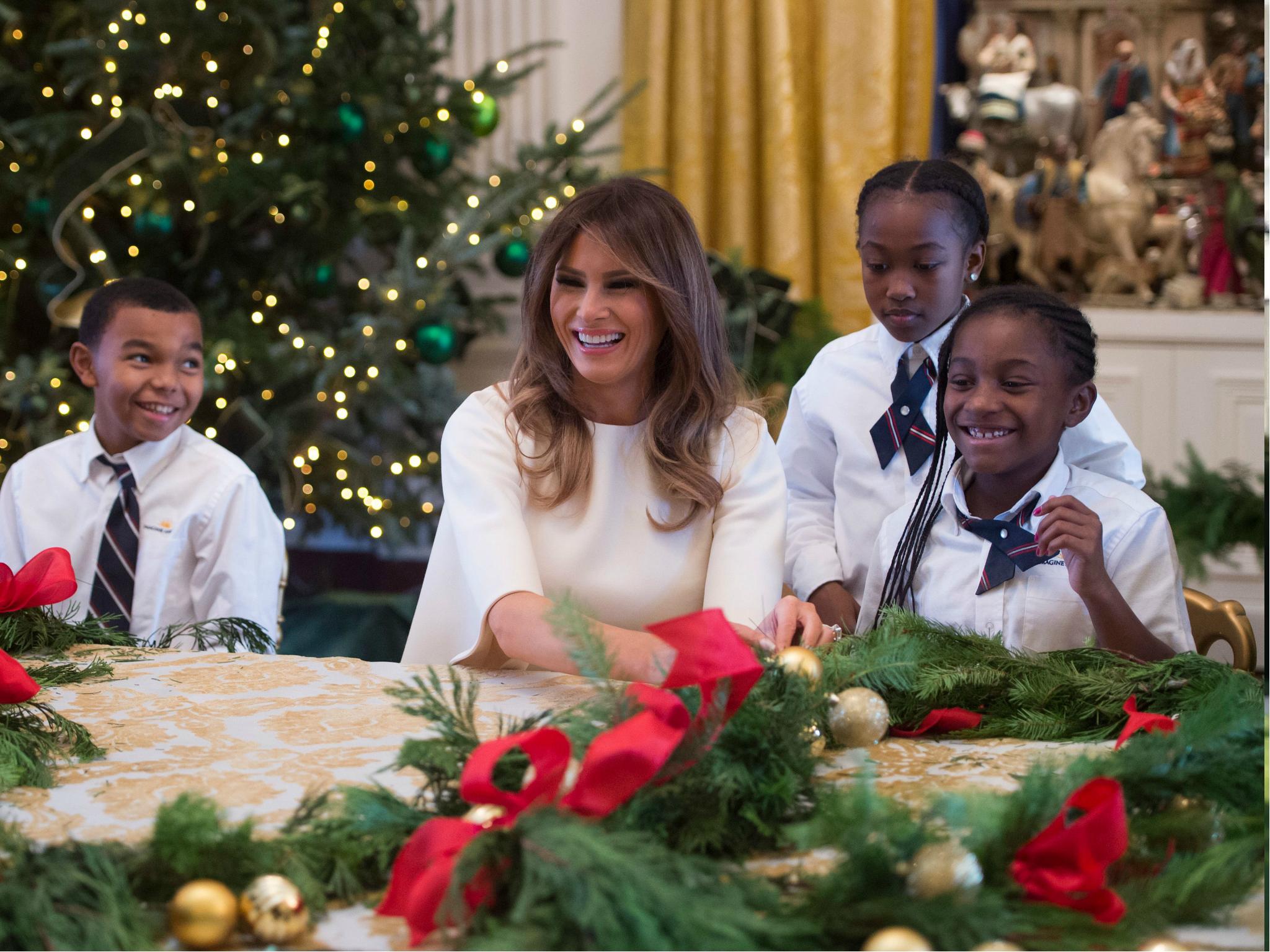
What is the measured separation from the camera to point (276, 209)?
4.04 metres

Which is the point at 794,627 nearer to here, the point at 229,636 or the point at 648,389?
the point at 648,389

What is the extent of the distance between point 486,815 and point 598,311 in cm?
108

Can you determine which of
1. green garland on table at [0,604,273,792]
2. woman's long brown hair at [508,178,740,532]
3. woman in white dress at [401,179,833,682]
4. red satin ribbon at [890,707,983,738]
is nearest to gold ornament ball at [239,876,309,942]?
green garland on table at [0,604,273,792]

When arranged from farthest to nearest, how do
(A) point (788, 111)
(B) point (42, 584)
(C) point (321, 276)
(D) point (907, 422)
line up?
(A) point (788, 111), (C) point (321, 276), (D) point (907, 422), (B) point (42, 584)

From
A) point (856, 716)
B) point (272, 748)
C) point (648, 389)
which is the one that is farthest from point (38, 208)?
point (856, 716)

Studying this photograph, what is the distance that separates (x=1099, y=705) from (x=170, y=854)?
2.73 feet

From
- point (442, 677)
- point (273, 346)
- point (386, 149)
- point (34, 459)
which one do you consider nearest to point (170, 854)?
point (442, 677)

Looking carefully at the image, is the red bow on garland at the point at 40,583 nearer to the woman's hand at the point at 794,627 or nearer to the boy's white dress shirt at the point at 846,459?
the woman's hand at the point at 794,627

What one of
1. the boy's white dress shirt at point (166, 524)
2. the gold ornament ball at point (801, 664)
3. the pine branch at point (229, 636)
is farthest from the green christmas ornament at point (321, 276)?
the gold ornament ball at point (801, 664)

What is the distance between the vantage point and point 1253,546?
12.8 feet

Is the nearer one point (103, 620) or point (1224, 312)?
point (103, 620)

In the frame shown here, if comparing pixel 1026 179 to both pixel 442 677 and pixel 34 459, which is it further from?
pixel 442 677

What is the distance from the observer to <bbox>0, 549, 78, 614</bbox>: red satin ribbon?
56.2 inches

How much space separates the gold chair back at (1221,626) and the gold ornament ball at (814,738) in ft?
3.00
